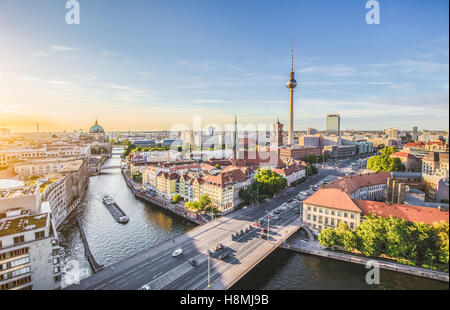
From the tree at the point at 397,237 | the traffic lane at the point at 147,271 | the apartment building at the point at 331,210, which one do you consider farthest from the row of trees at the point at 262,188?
the tree at the point at 397,237

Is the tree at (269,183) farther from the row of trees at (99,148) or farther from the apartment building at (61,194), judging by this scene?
the row of trees at (99,148)

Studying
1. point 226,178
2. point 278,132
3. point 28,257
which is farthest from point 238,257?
point 278,132

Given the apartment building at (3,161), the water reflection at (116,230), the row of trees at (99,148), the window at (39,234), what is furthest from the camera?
the row of trees at (99,148)

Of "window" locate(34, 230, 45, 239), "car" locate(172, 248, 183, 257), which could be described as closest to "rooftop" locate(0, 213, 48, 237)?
"window" locate(34, 230, 45, 239)

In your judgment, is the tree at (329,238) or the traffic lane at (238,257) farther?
the tree at (329,238)

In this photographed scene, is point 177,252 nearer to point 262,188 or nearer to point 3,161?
point 262,188

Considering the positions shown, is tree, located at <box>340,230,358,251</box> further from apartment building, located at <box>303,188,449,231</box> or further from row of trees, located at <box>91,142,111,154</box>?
row of trees, located at <box>91,142,111,154</box>

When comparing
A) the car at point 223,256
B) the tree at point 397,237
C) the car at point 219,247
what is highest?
the tree at point 397,237

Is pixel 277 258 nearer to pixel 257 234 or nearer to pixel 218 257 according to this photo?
pixel 257 234
